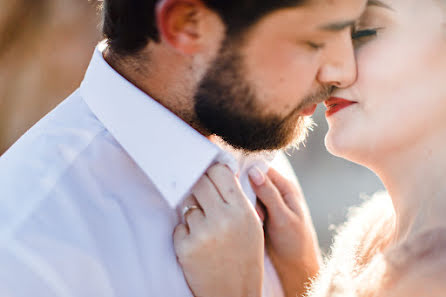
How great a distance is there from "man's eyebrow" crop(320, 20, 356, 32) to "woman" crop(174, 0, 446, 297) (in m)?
0.03

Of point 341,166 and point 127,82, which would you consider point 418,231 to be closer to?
point 127,82

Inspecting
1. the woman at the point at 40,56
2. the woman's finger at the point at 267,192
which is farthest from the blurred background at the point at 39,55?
the woman's finger at the point at 267,192

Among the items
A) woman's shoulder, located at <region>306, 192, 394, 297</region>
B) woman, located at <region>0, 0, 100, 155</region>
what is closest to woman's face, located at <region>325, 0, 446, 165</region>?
woman's shoulder, located at <region>306, 192, 394, 297</region>

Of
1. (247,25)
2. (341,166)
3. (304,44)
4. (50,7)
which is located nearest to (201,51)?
(247,25)

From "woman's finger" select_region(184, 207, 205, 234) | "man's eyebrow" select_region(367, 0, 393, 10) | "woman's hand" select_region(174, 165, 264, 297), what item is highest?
"man's eyebrow" select_region(367, 0, 393, 10)

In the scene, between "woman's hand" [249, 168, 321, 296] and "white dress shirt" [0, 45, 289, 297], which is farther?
"woman's hand" [249, 168, 321, 296]

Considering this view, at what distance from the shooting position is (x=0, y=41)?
10.7ft

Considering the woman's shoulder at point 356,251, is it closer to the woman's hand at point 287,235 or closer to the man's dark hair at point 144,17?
the woman's hand at point 287,235

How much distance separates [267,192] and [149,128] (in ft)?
1.41

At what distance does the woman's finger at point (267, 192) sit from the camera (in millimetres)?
1397

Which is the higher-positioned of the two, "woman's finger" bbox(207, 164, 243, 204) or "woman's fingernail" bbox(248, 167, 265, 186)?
"woman's finger" bbox(207, 164, 243, 204)

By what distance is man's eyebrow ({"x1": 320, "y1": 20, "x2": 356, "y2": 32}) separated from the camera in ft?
3.74

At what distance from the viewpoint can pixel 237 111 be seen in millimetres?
1299

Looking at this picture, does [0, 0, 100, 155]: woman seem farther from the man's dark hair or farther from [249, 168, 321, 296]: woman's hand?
[249, 168, 321, 296]: woman's hand
